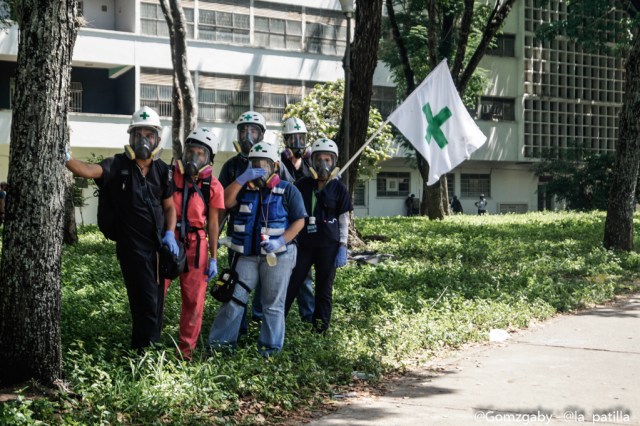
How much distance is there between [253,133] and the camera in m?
9.46

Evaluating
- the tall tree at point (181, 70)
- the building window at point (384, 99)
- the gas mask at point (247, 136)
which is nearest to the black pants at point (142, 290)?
the gas mask at point (247, 136)

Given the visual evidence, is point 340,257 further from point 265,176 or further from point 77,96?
point 77,96

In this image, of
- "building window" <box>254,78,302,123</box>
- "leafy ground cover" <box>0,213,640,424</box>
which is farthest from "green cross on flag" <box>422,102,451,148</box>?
"building window" <box>254,78,302,123</box>

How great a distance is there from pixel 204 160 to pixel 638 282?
9.45 metres

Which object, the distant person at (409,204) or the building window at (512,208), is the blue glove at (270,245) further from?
the building window at (512,208)

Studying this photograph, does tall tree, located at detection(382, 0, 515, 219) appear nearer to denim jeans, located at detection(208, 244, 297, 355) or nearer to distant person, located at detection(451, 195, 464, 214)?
distant person, located at detection(451, 195, 464, 214)

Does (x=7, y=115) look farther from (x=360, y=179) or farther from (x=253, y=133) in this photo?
(x=253, y=133)

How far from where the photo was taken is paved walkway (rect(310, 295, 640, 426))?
6762mm

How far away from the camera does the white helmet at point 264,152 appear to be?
27.8 ft

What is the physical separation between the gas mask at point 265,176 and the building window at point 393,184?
42236 mm

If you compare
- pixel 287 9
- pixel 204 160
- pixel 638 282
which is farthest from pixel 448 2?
pixel 204 160

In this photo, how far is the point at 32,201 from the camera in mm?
6625

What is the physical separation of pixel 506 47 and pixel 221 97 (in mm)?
17096

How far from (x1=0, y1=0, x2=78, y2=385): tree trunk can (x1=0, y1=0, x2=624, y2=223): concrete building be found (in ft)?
101
